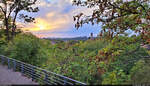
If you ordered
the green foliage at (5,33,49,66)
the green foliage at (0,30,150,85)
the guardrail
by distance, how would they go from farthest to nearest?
the green foliage at (5,33,49,66)
the guardrail
the green foliage at (0,30,150,85)

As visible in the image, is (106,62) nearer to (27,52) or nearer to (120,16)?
(120,16)

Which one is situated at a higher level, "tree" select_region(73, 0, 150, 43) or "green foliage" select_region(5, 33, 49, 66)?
"tree" select_region(73, 0, 150, 43)

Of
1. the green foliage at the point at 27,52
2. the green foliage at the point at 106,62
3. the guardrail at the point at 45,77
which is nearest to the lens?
the green foliage at the point at 106,62

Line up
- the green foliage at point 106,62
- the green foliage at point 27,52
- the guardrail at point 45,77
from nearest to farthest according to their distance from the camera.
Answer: the green foliage at point 106,62 < the guardrail at point 45,77 < the green foliage at point 27,52

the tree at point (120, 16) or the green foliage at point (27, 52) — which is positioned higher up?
the tree at point (120, 16)

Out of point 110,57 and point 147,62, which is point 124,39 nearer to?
point 110,57

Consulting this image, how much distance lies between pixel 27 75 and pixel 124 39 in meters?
6.12

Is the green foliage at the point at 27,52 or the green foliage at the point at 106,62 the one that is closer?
the green foliage at the point at 106,62

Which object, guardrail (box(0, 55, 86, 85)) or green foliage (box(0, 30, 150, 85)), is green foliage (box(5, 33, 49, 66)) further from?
guardrail (box(0, 55, 86, 85))

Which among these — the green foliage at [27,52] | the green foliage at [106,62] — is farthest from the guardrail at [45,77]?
the green foliage at [27,52]

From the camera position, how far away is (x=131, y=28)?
296 inches

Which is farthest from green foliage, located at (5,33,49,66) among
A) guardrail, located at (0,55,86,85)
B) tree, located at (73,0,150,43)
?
tree, located at (73,0,150,43)

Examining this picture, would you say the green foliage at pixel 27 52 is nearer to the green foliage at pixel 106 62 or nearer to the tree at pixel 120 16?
the green foliage at pixel 106 62

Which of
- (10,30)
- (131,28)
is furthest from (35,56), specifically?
(10,30)
